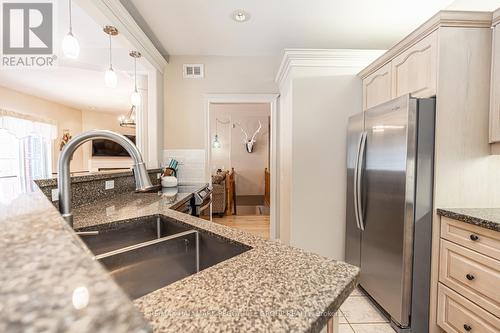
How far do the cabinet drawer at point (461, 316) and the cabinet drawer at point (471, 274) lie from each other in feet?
0.12

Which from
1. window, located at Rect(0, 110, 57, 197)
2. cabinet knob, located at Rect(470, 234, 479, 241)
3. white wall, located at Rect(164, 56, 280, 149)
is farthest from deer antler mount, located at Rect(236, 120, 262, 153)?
cabinet knob, located at Rect(470, 234, 479, 241)

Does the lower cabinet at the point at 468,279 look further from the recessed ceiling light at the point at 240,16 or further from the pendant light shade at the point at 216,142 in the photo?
the pendant light shade at the point at 216,142

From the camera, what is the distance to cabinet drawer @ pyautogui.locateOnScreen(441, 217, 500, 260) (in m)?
1.17

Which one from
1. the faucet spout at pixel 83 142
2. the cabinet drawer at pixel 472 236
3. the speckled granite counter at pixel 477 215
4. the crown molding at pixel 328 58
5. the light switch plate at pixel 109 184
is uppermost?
the crown molding at pixel 328 58

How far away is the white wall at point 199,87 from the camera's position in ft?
9.68

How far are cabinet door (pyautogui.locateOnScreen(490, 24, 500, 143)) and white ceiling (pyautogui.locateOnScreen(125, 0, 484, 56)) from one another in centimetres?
79

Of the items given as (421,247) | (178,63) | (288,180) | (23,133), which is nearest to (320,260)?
(421,247)

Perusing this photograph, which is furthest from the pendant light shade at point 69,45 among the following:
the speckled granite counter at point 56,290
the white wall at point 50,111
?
the white wall at point 50,111

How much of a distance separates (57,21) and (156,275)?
2.47 meters

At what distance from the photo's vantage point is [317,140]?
2342 mm

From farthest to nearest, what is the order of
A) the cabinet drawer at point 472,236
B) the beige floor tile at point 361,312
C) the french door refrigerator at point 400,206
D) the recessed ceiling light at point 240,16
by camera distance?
the recessed ceiling light at point 240,16, the beige floor tile at point 361,312, the french door refrigerator at point 400,206, the cabinet drawer at point 472,236

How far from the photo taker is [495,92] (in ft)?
4.54

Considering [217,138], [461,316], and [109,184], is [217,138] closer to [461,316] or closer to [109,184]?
[109,184]

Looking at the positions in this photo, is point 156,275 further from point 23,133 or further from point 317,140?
point 23,133
